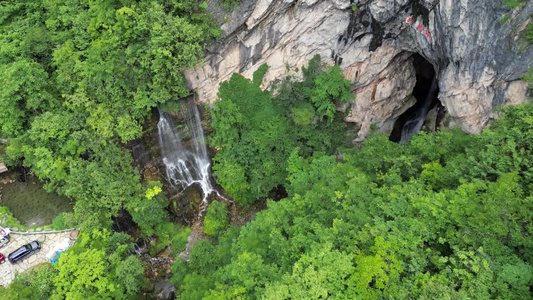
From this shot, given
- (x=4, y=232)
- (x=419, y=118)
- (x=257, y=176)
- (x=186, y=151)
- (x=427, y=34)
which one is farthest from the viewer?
(x=186, y=151)

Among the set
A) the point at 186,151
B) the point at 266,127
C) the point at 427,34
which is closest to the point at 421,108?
the point at 427,34

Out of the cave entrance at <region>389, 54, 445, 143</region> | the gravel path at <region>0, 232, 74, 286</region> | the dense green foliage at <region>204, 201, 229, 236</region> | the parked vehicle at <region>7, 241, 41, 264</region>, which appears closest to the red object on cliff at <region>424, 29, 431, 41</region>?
the cave entrance at <region>389, 54, 445, 143</region>

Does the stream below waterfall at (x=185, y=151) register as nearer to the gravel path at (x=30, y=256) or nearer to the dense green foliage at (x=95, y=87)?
the dense green foliage at (x=95, y=87)

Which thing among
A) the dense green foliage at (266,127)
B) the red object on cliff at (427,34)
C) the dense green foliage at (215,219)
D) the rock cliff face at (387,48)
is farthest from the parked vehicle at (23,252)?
the red object on cliff at (427,34)

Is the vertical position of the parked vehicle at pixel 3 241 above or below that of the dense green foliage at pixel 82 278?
above

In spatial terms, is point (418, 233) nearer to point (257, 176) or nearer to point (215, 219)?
point (257, 176)

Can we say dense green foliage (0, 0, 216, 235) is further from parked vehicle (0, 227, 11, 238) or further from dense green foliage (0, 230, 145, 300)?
parked vehicle (0, 227, 11, 238)

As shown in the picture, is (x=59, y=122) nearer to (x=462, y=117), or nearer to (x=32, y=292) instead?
(x=32, y=292)
